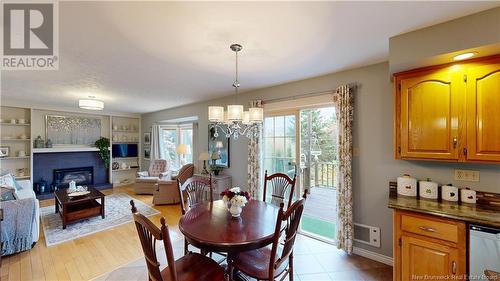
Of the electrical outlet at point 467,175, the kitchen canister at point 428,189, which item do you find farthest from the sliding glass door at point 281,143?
the electrical outlet at point 467,175

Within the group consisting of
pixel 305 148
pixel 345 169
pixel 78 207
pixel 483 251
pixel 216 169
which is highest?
pixel 305 148

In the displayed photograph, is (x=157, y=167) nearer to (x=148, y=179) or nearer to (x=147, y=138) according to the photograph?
(x=148, y=179)

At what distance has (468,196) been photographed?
76.0 inches

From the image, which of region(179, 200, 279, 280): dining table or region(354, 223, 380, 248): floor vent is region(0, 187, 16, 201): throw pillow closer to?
region(179, 200, 279, 280): dining table

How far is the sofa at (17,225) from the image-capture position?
2580 mm

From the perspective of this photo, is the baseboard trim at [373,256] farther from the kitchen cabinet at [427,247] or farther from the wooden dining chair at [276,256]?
the wooden dining chair at [276,256]

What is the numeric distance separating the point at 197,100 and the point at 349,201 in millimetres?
3758

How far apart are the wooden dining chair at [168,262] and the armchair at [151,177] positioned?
13.2ft

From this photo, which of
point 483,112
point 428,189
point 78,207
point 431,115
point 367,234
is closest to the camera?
point 483,112

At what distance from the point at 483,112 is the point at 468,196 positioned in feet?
2.62

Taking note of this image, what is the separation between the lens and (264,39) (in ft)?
→ 6.40

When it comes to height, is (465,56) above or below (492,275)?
above

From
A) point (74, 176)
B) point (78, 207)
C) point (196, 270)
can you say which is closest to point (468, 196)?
point (196, 270)

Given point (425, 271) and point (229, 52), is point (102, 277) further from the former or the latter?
point (425, 271)
